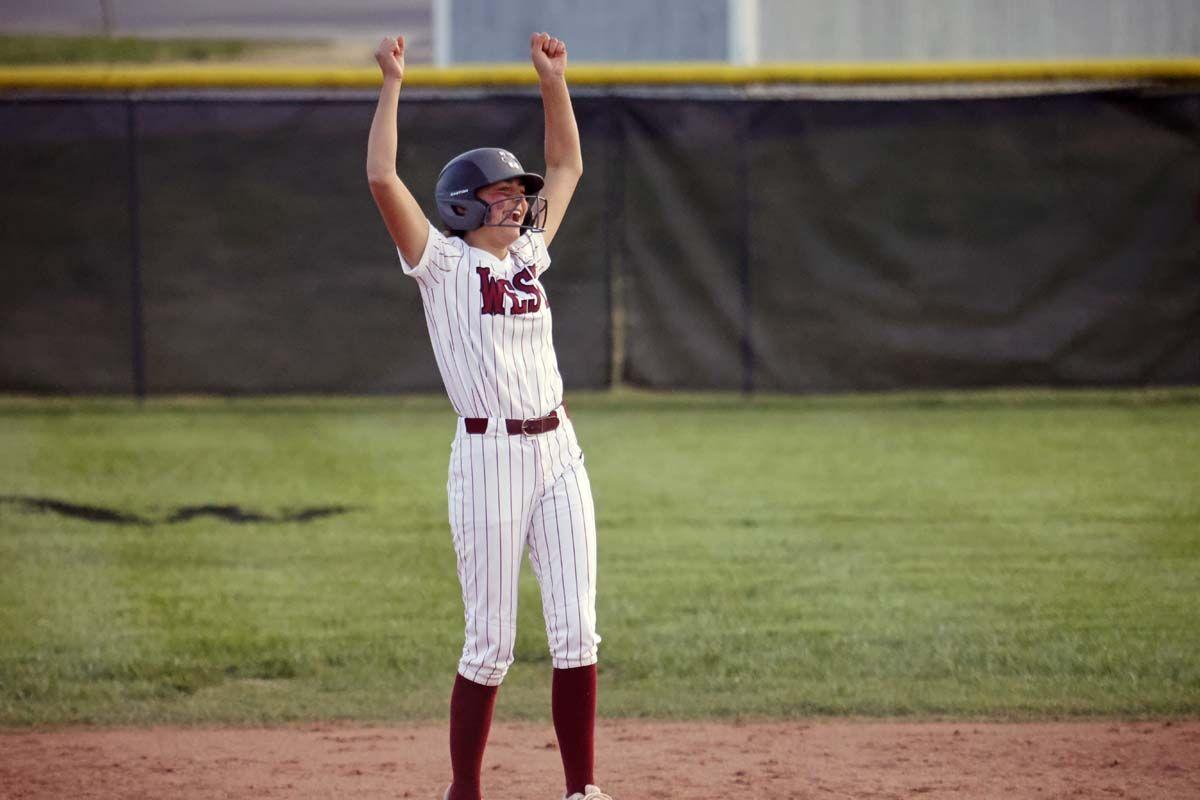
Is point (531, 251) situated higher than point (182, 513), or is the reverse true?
point (531, 251)

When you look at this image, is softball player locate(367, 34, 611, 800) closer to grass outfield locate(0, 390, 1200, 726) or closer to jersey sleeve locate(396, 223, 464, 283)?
jersey sleeve locate(396, 223, 464, 283)

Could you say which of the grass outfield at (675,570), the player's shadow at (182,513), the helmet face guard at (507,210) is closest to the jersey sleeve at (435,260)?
the helmet face guard at (507,210)

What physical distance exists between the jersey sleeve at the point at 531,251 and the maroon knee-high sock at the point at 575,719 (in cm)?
101

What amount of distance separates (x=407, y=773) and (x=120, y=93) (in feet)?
26.9

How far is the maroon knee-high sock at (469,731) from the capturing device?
3.93 metres

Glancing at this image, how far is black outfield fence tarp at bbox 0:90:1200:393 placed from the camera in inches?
435

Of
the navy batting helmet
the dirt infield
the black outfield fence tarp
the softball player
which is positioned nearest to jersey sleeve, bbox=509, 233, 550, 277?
the softball player

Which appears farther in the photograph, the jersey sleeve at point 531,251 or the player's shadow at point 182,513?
the player's shadow at point 182,513

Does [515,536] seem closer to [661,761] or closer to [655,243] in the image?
[661,761]

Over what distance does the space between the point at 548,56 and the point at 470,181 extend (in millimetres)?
622

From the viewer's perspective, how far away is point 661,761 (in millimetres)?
4637

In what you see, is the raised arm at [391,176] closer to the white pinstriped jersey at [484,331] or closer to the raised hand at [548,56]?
the white pinstriped jersey at [484,331]

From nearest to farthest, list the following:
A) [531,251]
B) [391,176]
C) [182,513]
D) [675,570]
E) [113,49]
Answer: [391,176] → [531,251] → [675,570] → [182,513] → [113,49]

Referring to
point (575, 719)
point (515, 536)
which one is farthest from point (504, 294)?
point (575, 719)
